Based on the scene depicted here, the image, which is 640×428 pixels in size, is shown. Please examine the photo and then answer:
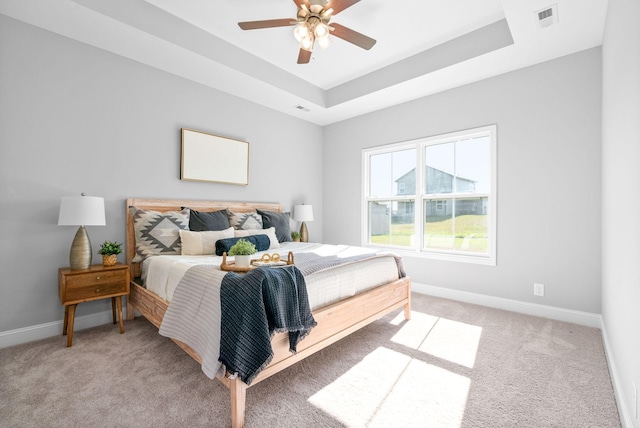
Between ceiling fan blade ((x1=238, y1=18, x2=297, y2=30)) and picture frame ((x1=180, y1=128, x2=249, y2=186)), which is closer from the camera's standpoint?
ceiling fan blade ((x1=238, y1=18, x2=297, y2=30))

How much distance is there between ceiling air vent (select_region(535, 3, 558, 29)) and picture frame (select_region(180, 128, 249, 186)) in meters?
3.37

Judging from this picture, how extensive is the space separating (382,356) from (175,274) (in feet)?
5.62

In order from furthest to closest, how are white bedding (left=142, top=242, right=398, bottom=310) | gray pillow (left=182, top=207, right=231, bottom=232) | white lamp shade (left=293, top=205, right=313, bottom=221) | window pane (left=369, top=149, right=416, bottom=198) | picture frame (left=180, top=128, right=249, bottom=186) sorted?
white lamp shade (left=293, top=205, right=313, bottom=221), window pane (left=369, top=149, right=416, bottom=198), picture frame (left=180, top=128, right=249, bottom=186), gray pillow (left=182, top=207, right=231, bottom=232), white bedding (left=142, top=242, right=398, bottom=310)

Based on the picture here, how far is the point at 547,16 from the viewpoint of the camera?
2.43 meters

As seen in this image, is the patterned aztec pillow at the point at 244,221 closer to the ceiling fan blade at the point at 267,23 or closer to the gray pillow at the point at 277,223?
the gray pillow at the point at 277,223

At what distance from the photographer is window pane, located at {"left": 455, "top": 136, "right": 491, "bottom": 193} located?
3.54 m

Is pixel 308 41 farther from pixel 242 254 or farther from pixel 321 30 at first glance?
pixel 242 254

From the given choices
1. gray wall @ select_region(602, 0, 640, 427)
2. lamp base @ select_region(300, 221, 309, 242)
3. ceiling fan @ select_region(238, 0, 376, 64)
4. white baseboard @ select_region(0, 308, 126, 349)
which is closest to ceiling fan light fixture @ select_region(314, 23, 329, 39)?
ceiling fan @ select_region(238, 0, 376, 64)

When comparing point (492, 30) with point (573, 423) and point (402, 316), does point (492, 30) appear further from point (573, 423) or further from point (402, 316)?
point (573, 423)

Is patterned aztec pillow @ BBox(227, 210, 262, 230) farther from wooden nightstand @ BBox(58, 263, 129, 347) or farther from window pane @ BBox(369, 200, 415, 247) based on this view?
window pane @ BBox(369, 200, 415, 247)

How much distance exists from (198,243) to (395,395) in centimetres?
217

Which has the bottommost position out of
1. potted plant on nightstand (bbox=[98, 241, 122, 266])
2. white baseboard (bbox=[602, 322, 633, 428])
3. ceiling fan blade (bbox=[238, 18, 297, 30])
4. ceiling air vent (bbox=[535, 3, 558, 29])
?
white baseboard (bbox=[602, 322, 633, 428])

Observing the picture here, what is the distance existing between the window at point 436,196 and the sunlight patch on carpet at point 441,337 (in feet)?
3.58

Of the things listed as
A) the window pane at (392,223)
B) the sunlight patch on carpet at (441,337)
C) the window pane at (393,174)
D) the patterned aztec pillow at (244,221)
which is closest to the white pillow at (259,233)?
the patterned aztec pillow at (244,221)
